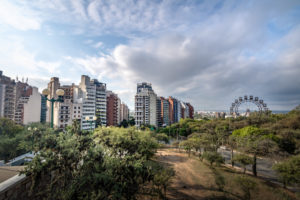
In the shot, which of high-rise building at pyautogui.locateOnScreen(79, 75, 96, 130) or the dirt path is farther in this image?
high-rise building at pyautogui.locateOnScreen(79, 75, 96, 130)

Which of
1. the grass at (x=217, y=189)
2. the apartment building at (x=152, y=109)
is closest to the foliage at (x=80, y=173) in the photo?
the grass at (x=217, y=189)

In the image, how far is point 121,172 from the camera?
16.5 feet

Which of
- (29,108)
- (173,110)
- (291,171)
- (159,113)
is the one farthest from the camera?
(173,110)

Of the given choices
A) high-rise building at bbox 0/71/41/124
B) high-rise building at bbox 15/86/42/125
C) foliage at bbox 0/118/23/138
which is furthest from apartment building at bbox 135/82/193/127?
foliage at bbox 0/118/23/138

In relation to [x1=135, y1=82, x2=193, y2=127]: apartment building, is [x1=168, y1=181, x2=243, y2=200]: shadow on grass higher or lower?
lower

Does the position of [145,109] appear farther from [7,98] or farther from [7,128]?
[7,98]

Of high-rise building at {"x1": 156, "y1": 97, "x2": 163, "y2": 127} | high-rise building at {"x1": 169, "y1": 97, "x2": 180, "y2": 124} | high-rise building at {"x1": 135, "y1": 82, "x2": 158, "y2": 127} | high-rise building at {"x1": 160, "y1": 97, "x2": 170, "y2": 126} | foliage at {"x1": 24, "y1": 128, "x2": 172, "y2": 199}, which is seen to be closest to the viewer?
foliage at {"x1": 24, "y1": 128, "x2": 172, "y2": 199}

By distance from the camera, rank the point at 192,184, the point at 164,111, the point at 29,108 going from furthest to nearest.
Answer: the point at 164,111 → the point at 29,108 → the point at 192,184

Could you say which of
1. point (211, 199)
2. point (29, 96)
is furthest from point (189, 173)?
point (29, 96)

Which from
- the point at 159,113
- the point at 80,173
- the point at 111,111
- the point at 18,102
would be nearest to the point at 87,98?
the point at 111,111

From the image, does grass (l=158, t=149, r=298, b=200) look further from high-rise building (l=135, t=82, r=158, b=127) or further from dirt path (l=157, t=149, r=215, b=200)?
high-rise building (l=135, t=82, r=158, b=127)

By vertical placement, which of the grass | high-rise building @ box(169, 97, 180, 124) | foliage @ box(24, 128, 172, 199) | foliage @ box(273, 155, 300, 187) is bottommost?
the grass

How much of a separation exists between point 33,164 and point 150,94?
5459 centimetres

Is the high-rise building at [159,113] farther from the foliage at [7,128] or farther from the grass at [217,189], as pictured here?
the foliage at [7,128]
